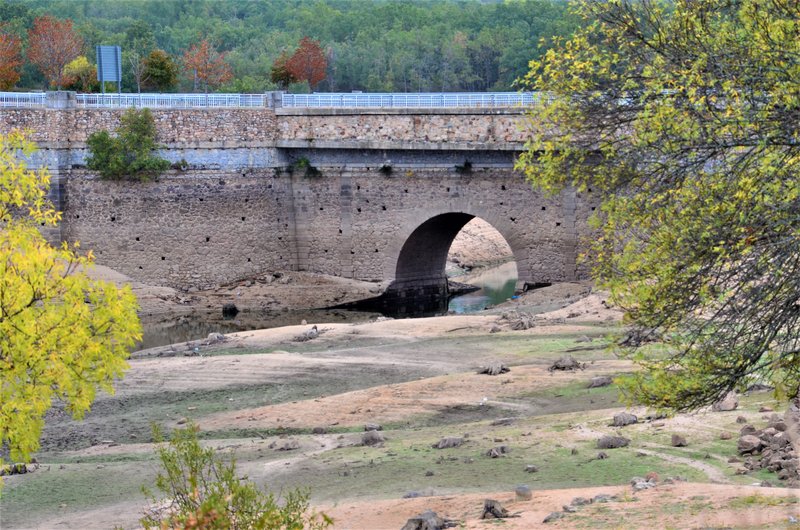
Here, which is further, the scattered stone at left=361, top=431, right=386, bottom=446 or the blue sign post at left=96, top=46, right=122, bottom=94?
the blue sign post at left=96, top=46, right=122, bottom=94

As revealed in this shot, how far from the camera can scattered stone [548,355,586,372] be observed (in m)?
22.0


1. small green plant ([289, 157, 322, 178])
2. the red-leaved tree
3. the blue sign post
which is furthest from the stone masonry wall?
the red-leaved tree

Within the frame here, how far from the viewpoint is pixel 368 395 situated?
2191 cm

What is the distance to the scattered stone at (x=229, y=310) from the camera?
118 feet

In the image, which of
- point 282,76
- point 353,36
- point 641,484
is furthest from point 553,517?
point 353,36

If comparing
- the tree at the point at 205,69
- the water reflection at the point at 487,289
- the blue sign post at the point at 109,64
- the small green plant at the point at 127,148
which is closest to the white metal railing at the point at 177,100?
the small green plant at the point at 127,148

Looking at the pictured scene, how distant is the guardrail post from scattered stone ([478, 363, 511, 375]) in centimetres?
1867

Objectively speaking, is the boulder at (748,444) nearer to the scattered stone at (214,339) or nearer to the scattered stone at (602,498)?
the scattered stone at (602,498)

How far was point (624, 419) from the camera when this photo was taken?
1714cm

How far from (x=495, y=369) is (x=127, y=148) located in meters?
17.6

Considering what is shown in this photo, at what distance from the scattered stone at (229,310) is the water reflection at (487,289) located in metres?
5.89

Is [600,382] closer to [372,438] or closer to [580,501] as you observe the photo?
[372,438]

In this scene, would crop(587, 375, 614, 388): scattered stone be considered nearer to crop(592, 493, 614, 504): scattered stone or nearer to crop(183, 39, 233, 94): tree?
crop(592, 493, 614, 504): scattered stone

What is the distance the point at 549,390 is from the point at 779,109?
980 cm
